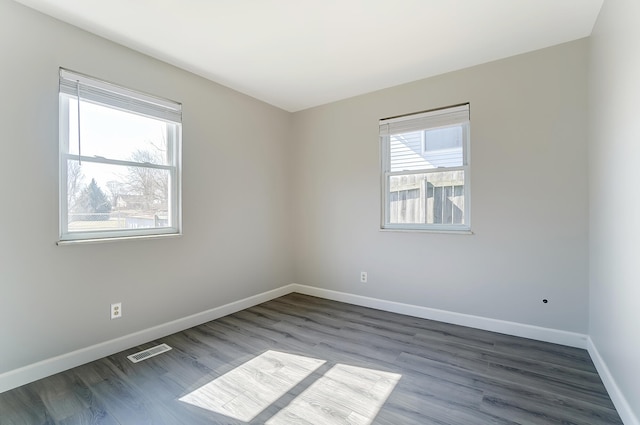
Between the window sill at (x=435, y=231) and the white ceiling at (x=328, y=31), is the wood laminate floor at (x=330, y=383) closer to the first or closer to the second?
the window sill at (x=435, y=231)

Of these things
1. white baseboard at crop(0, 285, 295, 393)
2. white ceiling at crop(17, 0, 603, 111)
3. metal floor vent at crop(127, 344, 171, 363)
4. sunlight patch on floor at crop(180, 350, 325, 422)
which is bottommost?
sunlight patch on floor at crop(180, 350, 325, 422)

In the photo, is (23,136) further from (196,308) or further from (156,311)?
(196,308)

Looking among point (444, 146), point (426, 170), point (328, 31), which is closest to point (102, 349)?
point (328, 31)

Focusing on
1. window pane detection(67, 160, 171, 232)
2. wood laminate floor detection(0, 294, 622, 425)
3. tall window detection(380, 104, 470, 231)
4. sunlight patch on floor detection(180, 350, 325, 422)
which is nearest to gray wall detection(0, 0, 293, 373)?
window pane detection(67, 160, 171, 232)

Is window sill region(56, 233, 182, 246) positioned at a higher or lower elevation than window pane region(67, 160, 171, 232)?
lower

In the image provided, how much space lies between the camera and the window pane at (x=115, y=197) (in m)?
2.35

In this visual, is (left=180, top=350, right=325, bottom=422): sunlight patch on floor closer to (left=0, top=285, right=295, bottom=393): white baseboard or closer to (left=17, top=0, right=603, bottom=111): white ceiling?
(left=0, top=285, right=295, bottom=393): white baseboard

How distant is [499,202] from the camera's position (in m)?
2.88

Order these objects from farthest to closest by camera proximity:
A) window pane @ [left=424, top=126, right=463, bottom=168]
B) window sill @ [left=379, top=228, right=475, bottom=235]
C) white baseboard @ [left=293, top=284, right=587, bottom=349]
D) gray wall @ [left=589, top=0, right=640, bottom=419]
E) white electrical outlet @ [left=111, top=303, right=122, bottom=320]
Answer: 1. window pane @ [left=424, top=126, right=463, bottom=168]
2. window sill @ [left=379, top=228, right=475, bottom=235]
3. white baseboard @ [left=293, top=284, right=587, bottom=349]
4. white electrical outlet @ [left=111, top=303, right=122, bottom=320]
5. gray wall @ [left=589, top=0, right=640, bottom=419]

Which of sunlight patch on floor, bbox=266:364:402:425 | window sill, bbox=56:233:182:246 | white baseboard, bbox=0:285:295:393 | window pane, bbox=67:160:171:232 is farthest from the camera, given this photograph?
window pane, bbox=67:160:171:232

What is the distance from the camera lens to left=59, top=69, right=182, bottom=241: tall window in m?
2.31

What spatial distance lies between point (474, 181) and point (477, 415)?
206 cm

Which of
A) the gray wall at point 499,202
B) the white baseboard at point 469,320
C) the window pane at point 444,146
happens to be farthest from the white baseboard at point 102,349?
the window pane at point 444,146

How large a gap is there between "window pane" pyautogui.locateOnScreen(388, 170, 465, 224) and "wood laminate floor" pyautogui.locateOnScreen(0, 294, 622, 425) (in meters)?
1.19
